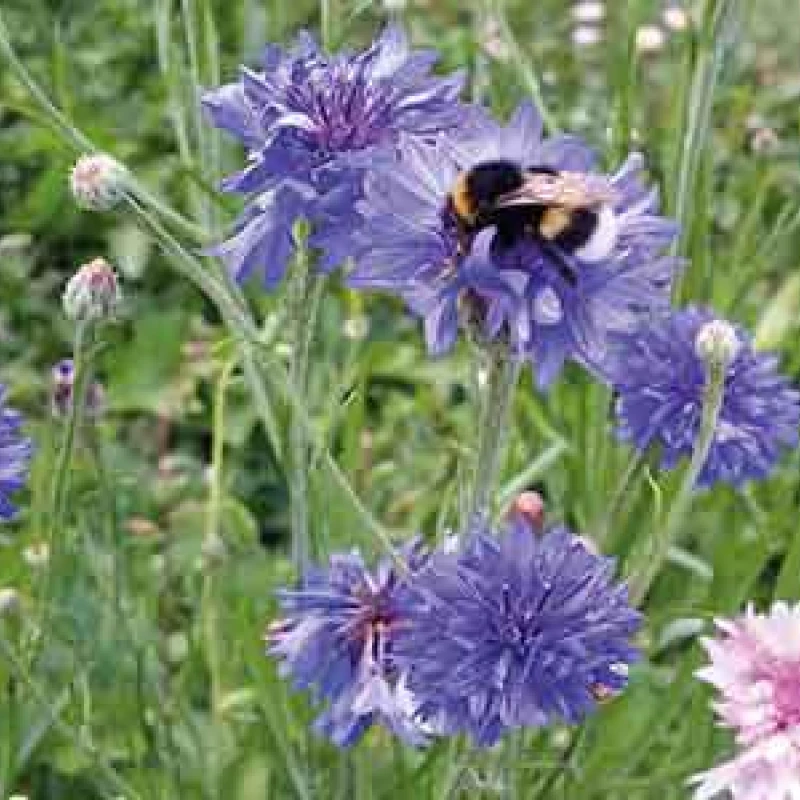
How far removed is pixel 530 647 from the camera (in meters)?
0.98

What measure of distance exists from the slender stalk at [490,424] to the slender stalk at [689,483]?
0.28 feet

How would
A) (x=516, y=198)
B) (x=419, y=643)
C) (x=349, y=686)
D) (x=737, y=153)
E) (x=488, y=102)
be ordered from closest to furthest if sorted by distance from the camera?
(x=516, y=198), (x=419, y=643), (x=349, y=686), (x=488, y=102), (x=737, y=153)

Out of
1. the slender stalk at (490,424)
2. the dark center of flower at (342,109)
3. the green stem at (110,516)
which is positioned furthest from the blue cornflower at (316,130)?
the green stem at (110,516)

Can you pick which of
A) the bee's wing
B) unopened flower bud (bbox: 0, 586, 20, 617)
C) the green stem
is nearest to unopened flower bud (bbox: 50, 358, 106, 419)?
the green stem

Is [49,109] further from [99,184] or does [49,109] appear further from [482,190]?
[482,190]

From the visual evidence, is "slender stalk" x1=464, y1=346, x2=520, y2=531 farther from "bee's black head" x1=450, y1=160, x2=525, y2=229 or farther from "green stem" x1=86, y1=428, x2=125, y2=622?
"green stem" x1=86, y1=428, x2=125, y2=622

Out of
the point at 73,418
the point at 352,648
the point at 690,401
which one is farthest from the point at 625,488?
the point at 73,418

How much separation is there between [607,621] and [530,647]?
0.04 meters

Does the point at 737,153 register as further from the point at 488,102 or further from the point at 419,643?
the point at 419,643

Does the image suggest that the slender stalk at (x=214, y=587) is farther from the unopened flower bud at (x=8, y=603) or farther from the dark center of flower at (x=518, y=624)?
the dark center of flower at (x=518, y=624)

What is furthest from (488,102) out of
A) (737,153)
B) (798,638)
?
(798,638)

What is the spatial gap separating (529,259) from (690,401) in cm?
35

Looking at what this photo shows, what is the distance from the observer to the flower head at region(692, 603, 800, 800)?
984mm

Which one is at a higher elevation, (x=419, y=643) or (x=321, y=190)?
(x=321, y=190)
